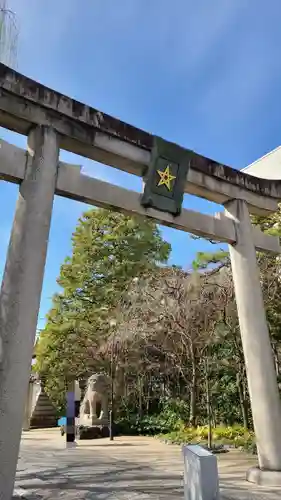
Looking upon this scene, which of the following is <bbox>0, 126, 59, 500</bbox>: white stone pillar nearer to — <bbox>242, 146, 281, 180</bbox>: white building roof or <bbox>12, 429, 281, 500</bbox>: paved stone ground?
<bbox>12, 429, 281, 500</bbox>: paved stone ground

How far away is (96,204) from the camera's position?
677cm

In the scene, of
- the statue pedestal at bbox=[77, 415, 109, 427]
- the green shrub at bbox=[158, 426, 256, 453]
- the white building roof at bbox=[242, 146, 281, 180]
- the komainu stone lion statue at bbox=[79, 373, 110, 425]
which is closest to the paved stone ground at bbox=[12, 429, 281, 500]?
the green shrub at bbox=[158, 426, 256, 453]

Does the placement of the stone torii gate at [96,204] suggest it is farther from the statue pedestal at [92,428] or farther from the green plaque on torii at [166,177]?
the statue pedestal at [92,428]

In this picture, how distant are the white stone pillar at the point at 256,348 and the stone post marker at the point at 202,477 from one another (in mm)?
3846

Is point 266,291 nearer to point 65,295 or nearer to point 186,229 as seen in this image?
point 186,229

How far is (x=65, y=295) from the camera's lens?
68.1 feet

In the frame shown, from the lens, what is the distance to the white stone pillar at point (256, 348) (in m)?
6.44

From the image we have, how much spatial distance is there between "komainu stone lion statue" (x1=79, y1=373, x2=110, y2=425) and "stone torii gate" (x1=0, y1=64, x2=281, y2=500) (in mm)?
10151

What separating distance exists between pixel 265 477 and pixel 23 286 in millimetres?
4715

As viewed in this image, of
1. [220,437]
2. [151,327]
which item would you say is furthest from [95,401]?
[220,437]

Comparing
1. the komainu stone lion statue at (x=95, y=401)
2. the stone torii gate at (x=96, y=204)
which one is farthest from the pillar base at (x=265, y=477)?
the komainu stone lion statue at (x=95, y=401)

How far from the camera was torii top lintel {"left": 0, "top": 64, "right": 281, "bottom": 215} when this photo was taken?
238 inches

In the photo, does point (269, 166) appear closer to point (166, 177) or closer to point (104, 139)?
point (166, 177)

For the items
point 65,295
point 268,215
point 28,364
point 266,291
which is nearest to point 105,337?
point 65,295
